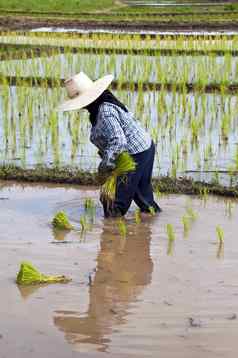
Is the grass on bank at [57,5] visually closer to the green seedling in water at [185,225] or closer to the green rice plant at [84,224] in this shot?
the green rice plant at [84,224]

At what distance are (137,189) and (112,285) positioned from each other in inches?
52.1

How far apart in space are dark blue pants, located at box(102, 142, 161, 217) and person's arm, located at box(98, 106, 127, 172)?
0.22 meters

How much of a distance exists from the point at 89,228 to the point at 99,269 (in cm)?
78

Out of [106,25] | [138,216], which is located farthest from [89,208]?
[106,25]

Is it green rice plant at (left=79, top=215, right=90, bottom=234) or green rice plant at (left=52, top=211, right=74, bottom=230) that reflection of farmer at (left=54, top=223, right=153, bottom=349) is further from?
green rice plant at (left=52, top=211, right=74, bottom=230)

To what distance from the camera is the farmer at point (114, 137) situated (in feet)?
15.6

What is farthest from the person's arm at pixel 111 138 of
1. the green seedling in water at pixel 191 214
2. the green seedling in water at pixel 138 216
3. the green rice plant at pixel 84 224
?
the green seedling in water at pixel 191 214

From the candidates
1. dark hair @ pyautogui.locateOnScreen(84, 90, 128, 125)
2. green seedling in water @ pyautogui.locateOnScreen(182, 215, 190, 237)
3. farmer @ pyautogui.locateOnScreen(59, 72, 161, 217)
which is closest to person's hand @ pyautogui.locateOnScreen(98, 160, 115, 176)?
farmer @ pyautogui.locateOnScreen(59, 72, 161, 217)

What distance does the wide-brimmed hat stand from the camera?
4699 mm

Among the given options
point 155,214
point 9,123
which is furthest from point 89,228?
point 9,123

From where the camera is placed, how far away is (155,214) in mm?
5203

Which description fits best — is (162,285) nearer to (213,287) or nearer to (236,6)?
(213,287)

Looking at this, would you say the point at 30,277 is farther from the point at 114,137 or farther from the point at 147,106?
the point at 147,106

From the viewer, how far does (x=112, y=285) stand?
3887 millimetres
